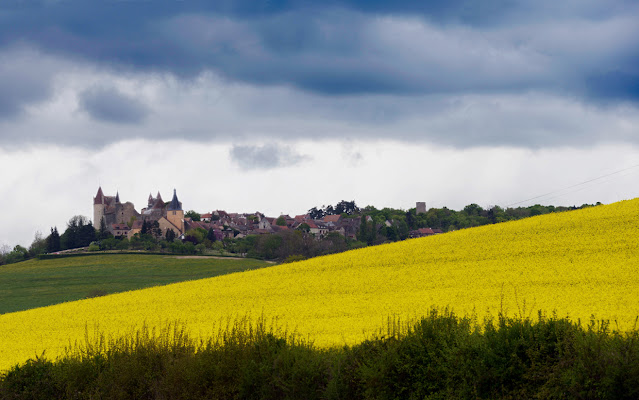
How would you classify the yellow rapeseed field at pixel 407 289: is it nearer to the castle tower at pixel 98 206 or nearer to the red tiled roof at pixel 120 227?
the red tiled roof at pixel 120 227

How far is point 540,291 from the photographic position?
80.8 ft

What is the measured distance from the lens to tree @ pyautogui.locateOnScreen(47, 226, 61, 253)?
452 ft

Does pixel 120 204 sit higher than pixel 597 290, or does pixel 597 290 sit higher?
pixel 120 204

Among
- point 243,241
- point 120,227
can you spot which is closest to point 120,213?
point 120,227

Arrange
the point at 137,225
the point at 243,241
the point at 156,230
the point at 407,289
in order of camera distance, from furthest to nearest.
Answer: the point at 137,225, the point at 156,230, the point at 243,241, the point at 407,289

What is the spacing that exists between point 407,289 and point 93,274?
74963mm

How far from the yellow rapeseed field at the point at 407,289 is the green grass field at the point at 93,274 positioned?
115 ft

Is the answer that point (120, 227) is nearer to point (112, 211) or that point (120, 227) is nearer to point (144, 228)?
point (112, 211)

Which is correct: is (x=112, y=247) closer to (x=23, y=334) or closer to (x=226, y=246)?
(x=226, y=246)

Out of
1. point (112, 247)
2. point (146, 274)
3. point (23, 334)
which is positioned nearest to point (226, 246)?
point (112, 247)

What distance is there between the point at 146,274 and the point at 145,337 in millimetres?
78913

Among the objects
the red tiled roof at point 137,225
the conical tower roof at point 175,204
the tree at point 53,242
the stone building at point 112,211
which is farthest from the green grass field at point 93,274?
the stone building at point 112,211

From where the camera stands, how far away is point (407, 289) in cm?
2823

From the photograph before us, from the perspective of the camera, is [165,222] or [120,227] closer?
[165,222]
